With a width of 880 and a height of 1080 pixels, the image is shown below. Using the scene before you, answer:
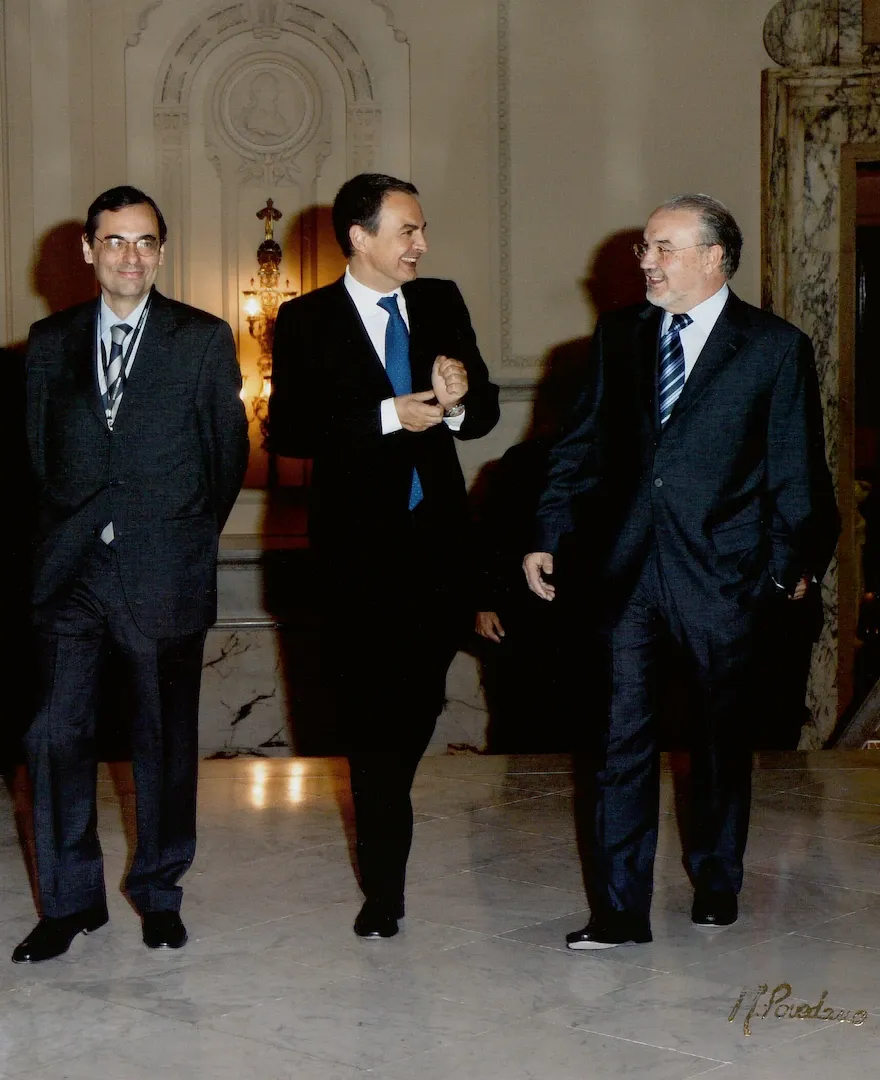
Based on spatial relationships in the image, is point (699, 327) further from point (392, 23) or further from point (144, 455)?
point (392, 23)

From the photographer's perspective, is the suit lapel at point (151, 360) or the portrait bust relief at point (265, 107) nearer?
the suit lapel at point (151, 360)

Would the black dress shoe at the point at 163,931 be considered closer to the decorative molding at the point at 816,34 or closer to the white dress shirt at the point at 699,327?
the white dress shirt at the point at 699,327

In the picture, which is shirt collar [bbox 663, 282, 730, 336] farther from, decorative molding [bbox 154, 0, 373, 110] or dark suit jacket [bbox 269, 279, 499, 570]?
decorative molding [bbox 154, 0, 373, 110]

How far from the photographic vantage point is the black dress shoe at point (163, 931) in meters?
3.76

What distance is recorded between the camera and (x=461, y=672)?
793 cm

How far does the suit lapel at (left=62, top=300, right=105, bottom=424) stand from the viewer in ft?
12.1

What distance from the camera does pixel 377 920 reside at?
3.87 metres

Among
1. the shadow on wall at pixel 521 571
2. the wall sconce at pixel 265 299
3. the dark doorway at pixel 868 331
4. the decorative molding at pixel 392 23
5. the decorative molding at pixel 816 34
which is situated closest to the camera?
the shadow on wall at pixel 521 571

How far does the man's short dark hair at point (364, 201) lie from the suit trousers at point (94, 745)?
3.20 feet

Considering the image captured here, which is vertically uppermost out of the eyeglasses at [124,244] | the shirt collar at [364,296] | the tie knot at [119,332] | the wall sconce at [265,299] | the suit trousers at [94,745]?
the wall sconce at [265,299]

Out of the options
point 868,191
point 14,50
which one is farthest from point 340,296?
point 868,191

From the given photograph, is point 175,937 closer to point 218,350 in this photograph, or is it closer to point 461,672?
point 218,350

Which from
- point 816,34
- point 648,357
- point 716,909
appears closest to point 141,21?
point 816,34

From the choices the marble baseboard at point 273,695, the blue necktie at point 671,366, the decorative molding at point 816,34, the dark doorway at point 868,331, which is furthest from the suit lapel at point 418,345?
the dark doorway at point 868,331
